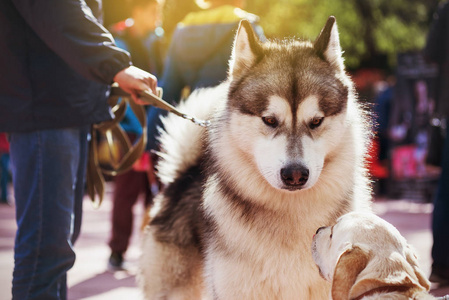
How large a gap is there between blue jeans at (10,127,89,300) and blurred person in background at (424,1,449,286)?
10.3 ft

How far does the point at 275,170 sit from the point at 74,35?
1185mm

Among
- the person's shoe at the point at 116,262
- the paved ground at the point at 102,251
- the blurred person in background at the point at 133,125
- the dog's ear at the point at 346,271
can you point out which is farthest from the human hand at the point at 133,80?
the person's shoe at the point at 116,262

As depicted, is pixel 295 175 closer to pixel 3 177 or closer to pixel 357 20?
pixel 3 177

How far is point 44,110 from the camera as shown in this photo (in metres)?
2.95

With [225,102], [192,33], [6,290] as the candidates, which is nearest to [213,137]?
[225,102]

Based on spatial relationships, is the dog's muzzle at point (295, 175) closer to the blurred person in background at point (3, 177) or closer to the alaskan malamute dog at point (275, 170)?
the alaskan malamute dog at point (275, 170)

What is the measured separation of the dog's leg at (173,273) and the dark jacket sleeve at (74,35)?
104 centimetres

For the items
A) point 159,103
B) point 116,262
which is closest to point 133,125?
point 116,262

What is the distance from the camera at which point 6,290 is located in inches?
184

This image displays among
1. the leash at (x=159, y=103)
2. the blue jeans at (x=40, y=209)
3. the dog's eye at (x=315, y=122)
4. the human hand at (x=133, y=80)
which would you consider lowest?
the blue jeans at (x=40, y=209)

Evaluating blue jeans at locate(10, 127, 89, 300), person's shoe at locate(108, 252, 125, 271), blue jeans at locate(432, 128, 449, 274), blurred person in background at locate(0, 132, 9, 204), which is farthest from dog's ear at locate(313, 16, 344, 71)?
blurred person in background at locate(0, 132, 9, 204)

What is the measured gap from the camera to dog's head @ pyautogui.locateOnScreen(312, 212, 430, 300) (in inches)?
90.0

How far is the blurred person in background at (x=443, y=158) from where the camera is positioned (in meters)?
4.71

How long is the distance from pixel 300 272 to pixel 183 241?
818 mm
